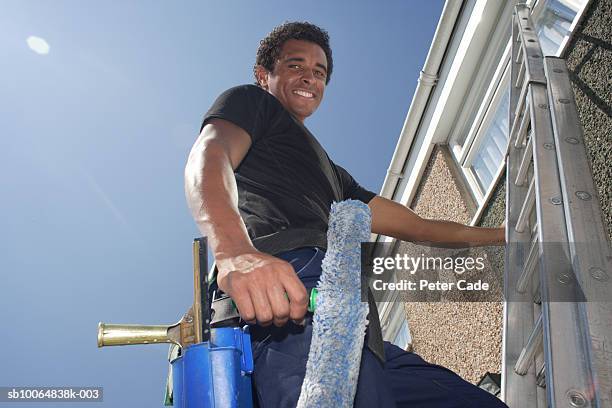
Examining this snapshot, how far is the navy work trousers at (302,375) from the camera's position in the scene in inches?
50.1

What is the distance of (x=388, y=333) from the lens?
6180mm

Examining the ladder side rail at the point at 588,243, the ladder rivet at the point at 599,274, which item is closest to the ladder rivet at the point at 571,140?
the ladder side rail at the point at 588,243

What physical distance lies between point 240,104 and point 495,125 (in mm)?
2717

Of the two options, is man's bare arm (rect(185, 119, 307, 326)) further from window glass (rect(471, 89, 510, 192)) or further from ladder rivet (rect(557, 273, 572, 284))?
window glass (rect(471, 89, 510, 192))

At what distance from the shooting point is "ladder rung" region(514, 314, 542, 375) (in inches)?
60.1

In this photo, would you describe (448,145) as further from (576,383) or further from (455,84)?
(576,383)

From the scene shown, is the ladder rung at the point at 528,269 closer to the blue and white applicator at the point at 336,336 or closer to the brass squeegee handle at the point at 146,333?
the blue and white applicator at the point at 336,336

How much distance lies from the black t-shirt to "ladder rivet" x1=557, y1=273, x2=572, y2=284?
0.62m

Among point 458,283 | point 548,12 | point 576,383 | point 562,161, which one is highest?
point 548,12

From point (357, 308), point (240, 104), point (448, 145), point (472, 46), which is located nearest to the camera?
point (357, 308)

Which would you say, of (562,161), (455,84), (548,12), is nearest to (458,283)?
(455,84)

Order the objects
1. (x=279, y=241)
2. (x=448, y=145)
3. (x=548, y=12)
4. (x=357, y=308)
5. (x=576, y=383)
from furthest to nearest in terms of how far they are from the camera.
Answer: (x=448, y=145) → (x=548, y=12) → (x=279, y=241) → (x=357, y=308) → (x=576, y=383)

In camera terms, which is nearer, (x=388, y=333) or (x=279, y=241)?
(x=279, y=241)

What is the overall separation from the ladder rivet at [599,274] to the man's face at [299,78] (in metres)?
1.39
